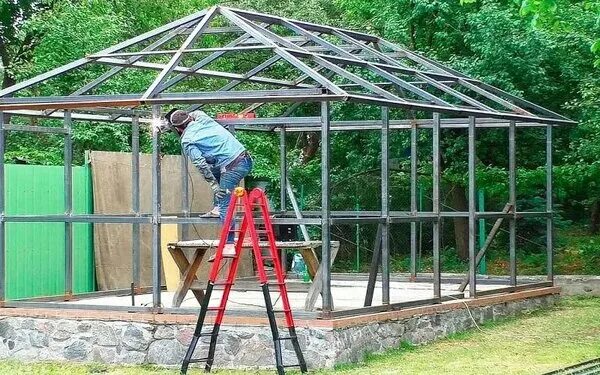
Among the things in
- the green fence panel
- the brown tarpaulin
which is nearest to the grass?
the green fence panel

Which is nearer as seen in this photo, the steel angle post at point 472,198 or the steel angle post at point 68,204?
the steel angle post at point 68,204

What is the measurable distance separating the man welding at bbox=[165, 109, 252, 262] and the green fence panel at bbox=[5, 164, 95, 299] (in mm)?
2691

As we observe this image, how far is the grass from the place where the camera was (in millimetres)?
10383

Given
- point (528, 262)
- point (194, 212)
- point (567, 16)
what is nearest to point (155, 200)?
point (194, 212)

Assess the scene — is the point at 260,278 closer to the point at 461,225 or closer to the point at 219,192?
the point at 219,192

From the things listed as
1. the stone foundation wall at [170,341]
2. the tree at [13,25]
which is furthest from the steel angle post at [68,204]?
the tree at [13,25]

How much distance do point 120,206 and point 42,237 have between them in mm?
1427

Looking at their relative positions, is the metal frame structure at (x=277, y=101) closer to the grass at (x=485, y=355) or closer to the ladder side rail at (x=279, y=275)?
the ladder side rail at (x=279, y=275)

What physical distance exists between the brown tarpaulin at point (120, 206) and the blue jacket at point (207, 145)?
128 inches

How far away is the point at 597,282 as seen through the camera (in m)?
16.7

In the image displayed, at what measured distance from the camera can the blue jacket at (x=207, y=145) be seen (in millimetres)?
11281

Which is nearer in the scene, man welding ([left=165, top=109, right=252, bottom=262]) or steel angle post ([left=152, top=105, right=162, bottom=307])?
steel angle post ([left=152, top=105, right=162, bottom=307])

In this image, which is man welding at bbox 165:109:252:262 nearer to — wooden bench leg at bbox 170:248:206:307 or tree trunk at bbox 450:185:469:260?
wooden bench leg at bbox 170:248:206:307

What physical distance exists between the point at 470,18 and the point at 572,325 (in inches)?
228
